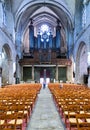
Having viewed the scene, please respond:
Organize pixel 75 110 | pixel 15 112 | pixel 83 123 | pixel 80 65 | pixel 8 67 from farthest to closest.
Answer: pixel 80 65 < pixel 8 67 < pixel 75 110 < pixel 15 112 < pixel 83 123

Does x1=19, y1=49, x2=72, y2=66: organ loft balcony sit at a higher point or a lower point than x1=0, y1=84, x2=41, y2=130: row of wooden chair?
higher

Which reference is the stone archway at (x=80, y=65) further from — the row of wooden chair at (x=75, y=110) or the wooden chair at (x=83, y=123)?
the wooden chair at (x=83, y=123)

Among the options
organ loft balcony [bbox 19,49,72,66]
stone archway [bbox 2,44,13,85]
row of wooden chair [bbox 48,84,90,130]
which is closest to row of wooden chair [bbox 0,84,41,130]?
row of wooden chair [bbox 48,84,90,130]

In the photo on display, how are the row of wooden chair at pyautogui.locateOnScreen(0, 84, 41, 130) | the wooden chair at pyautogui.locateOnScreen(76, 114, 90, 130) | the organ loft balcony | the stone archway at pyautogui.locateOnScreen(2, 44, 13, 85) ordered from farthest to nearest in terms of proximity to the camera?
the organ loft balcony, the stone archway at pyautogui.locateOnScreen(2, 44, 13, 85), the row of wooden chair at pyautogui.locateOnScreen(0, 84, 41, 130), the wooden chair at pyautogui.locateOnScreen(76, 114, 90, 130)

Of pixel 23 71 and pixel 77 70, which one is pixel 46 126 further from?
pixel 23 71

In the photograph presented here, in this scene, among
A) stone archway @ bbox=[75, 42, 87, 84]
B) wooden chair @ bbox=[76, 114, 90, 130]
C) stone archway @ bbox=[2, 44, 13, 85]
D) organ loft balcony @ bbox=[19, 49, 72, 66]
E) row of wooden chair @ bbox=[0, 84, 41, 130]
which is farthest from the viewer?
organ loft balcony @ bbox=[19, 49, 72, 66]

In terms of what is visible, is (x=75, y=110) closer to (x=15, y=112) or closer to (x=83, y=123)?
(x=15, y=112)

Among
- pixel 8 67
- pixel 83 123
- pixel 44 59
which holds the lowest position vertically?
pixel 83 123

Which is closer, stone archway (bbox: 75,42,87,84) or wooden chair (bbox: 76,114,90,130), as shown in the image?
wooden chair (bbox: 76,114,90,130)

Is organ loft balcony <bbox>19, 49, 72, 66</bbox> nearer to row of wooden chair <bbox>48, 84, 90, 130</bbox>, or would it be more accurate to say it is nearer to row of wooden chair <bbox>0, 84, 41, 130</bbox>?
row of wooden chair <bbox>48, 84, 90, 130</bbox>

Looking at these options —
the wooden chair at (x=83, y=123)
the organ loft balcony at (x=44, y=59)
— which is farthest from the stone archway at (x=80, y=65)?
the wooden chair at (x=83, y=123)

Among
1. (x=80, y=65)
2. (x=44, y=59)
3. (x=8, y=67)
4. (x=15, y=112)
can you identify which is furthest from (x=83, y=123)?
(x=44, y=59)

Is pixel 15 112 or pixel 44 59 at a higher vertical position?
pixel 44 59

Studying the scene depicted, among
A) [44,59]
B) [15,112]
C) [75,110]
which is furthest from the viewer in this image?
[44,59]
